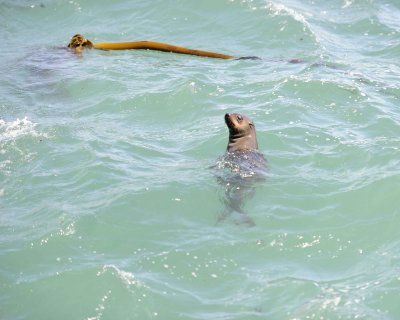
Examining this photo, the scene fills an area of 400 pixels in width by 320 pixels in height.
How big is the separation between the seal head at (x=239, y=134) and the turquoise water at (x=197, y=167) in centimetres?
25

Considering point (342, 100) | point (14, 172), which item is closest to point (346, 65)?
point (342, 100)

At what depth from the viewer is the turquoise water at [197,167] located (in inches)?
283

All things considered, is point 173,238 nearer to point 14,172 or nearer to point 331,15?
point 14,172

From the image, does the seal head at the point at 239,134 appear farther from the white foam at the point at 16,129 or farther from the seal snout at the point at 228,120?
the white foam at the point at 16,129

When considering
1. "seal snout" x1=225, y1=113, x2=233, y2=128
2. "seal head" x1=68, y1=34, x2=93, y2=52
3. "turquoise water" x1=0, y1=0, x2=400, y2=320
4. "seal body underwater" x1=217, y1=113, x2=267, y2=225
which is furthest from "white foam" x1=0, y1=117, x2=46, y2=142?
"seal head" x1=68, y1=34, x2=93, y2=52

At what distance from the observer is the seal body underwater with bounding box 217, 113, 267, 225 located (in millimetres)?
8555

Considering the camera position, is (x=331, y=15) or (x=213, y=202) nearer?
(x=213, y=202)

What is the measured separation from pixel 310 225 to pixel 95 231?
6.88 ft

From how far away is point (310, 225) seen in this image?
8.16 m

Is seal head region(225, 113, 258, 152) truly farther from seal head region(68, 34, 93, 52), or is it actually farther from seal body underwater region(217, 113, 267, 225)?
seal head region(68, 34, 93, 52)

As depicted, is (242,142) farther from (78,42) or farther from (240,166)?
(78,42)

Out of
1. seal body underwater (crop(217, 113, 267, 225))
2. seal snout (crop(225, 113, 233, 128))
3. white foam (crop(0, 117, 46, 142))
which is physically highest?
seal snout (crop(225, 113, 233, 128))

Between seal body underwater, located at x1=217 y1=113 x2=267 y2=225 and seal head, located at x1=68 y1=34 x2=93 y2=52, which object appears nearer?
seal body underwater, located at x1=217 y1=113 x2=267 y2=225

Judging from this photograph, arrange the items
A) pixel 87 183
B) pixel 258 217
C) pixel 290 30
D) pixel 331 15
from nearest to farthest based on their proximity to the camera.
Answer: pixel 258 217 < pixel 87 183 < pixel 290 30 < pixel 331 15
